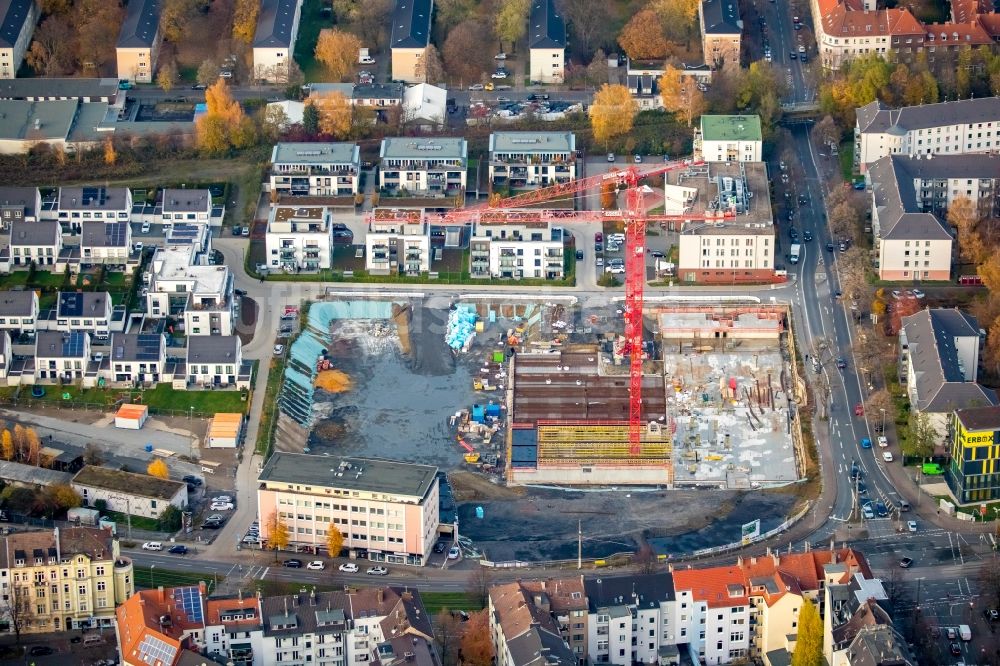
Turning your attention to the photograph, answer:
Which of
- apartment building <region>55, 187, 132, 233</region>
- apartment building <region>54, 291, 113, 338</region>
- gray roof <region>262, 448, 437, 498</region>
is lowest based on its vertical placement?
gray roof <region>262, 448, 437, 498</region>

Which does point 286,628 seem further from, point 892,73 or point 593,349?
point 892,73

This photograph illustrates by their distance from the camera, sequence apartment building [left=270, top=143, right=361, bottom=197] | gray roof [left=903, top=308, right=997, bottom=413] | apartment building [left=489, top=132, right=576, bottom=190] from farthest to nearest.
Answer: apartment building [left=489, top=132, right=576, bottom=190]
apartment building [left=270, top=143, right=361, bottom=197]
gray roof [left=903, top=308, right=997, bottom=413]

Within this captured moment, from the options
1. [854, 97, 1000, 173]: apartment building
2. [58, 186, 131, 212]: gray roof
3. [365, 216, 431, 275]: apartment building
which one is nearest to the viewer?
[365, 216, 431, 275]: apartment building

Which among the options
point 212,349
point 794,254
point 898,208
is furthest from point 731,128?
point 212,349

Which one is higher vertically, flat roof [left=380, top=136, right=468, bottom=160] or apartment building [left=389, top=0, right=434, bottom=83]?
apartment building [left=389, top=0, right=434, bottom=83]

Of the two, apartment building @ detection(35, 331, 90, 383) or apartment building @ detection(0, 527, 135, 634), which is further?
apartment building @ detection(35, 331, 90, 383)

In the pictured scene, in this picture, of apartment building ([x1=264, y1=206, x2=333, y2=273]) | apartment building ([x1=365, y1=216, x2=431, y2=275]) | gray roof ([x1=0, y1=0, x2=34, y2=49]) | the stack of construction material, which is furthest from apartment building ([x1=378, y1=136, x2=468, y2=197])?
gray roof ([x1=0, y1=0, x2=34, y2=49])

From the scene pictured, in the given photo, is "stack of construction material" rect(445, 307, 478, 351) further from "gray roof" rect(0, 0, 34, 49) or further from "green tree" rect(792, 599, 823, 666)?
"gray roof" rect(0, 0, 34, 49)
